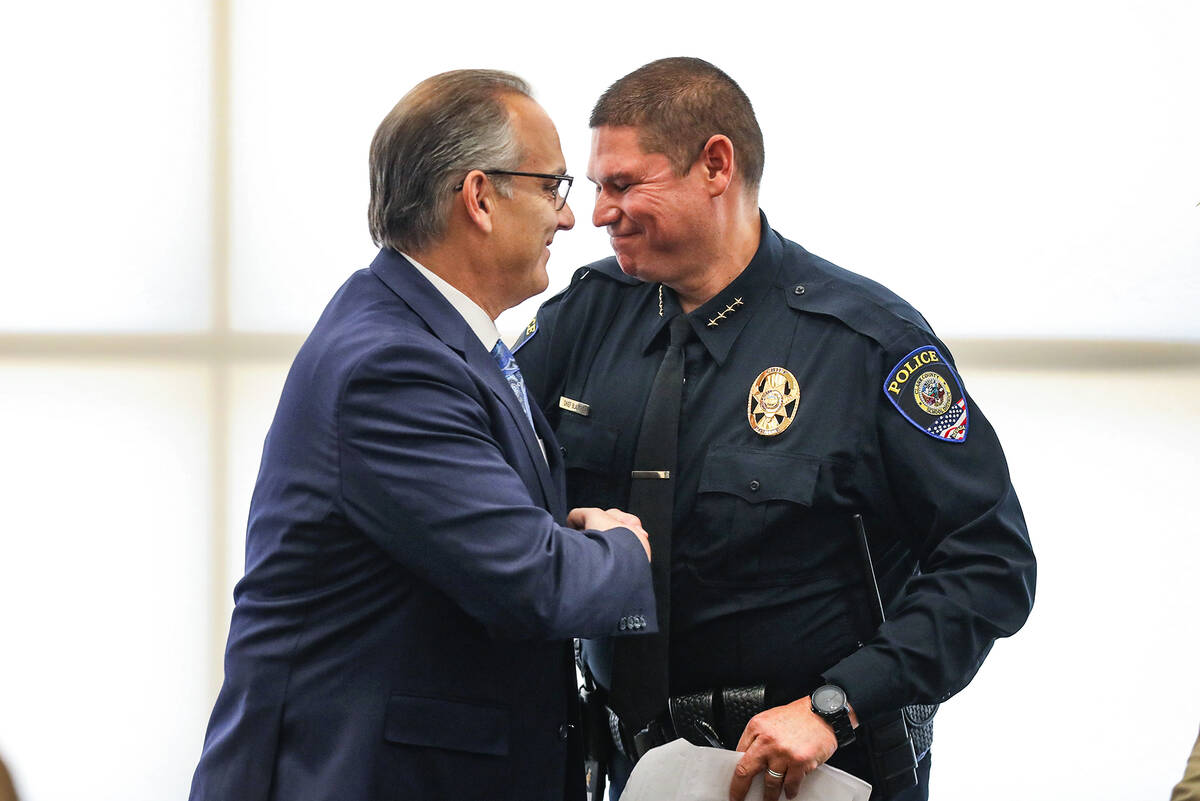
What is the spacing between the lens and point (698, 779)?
1.59 metres

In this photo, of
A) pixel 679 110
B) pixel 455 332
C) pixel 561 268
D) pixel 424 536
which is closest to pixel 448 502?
pixel 424 536

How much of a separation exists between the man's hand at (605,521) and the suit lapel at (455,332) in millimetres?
55

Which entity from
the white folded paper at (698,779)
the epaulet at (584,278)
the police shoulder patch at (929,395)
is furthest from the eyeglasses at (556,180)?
the white folded paper at (698,779)

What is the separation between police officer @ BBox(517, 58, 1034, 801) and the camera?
166 centimetres

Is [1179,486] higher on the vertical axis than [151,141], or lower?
lower

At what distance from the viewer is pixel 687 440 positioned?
1788mm

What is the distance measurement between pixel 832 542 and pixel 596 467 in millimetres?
368

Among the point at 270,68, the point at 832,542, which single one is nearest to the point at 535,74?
the point at 270,68

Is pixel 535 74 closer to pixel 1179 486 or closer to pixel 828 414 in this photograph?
pixel 828 414

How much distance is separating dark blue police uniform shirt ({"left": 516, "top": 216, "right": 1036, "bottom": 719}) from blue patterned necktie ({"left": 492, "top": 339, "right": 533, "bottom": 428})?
0.76ft

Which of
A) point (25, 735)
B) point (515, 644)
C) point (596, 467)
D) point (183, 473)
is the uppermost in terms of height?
point (596, 467)

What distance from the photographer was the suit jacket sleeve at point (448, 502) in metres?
1.34

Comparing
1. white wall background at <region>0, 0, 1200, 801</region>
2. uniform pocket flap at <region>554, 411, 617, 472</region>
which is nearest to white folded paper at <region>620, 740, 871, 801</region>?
uniform pocket flap at <region>554, 411, 617, 472</region>

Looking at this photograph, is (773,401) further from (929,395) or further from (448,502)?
(448,502)
